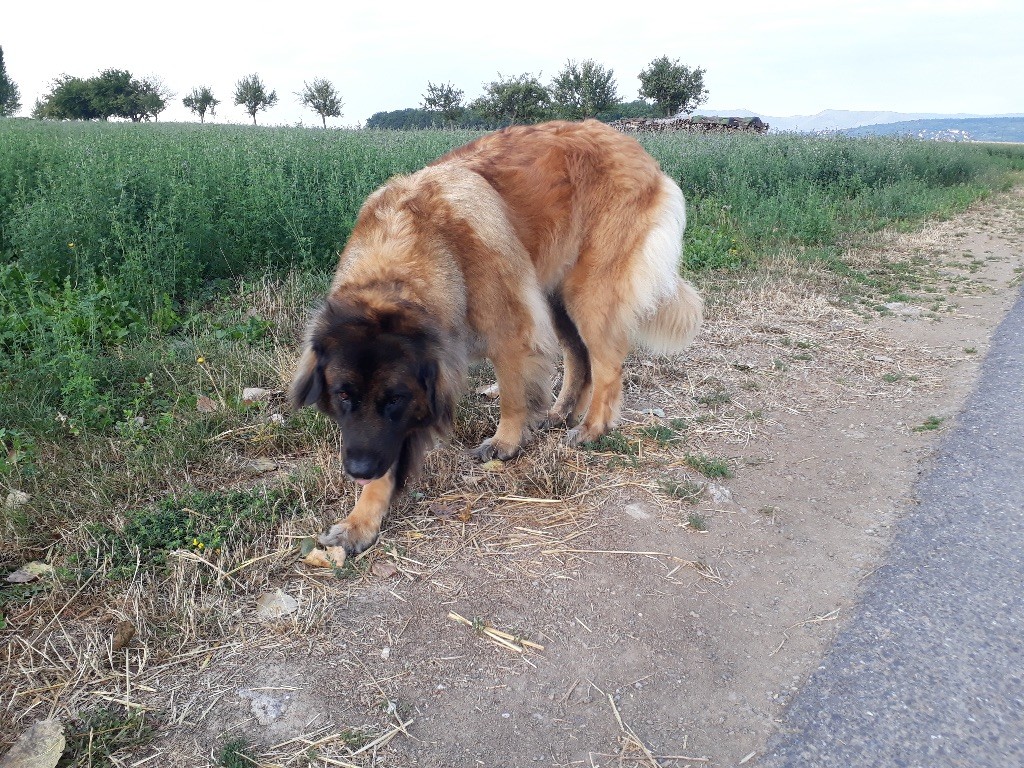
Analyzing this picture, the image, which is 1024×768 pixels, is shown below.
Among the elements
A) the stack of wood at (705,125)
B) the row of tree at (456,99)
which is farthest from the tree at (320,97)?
the stack of wood at (705,125)

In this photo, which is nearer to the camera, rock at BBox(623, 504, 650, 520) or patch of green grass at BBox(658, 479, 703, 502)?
rock at BBox(623, 504, 650, 520)

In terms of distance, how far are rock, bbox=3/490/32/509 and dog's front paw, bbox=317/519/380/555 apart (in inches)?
53.5

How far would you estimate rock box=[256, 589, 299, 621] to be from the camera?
2.54m

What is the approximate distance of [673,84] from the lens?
1642 inches

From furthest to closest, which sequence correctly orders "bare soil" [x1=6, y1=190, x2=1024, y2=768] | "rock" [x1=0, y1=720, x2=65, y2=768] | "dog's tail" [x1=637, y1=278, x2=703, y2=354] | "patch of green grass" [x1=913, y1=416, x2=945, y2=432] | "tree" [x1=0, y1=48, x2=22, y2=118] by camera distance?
"tree" [x1=0, y1=48, x2=22, y2=118] < "dog's tail" [x1=637, y1=278, x2=703, y2=354] < "patch of green grass" [x1=913, y1=416, x2=945, y2=432] < "bare soil" [x1=6, y1=190, x2=1024, y2=768] < "rock" [x1=0, y1=720, x2=65, y2=768]

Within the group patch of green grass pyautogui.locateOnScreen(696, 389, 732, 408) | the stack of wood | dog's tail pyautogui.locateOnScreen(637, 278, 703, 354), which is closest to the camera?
dog's tail pyautogui.locateOnScreen(637, 278, 703, 354)

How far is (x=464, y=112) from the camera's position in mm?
48844

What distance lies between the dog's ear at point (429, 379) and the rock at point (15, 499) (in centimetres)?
187

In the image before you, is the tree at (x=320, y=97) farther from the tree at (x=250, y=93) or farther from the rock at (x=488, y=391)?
the rock at (x=488, y=391)

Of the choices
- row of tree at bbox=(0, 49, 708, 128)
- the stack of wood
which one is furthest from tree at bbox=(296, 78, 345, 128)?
the stack of wood

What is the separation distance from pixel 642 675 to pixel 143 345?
3.95 m

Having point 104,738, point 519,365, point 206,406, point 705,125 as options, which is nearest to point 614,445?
point 519,365

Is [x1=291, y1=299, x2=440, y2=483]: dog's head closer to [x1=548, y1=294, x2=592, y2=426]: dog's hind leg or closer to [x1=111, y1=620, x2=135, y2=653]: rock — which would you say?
[x1=111, y1=620, x2=135, y2=653]: rock

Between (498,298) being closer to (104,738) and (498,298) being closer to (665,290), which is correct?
(665,290)
